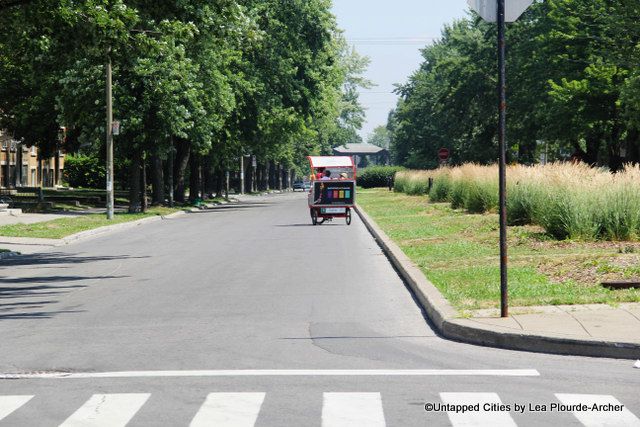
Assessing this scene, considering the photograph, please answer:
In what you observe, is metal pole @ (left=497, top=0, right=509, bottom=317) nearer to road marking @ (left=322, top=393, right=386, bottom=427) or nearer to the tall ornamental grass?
road marking @ (left=322, top=393, right=386, bottom=427)

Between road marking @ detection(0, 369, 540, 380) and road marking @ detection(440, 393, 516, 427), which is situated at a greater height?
road marking @ detection(440, 393, 516, 427)

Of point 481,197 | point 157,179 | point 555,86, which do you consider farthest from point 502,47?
point 157,179

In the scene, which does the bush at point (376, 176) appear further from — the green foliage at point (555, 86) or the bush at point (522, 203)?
the bush at point (522, 203)

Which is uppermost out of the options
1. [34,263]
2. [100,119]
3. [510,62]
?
[510,62]

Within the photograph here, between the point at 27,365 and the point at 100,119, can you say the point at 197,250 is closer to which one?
the point at 27,365

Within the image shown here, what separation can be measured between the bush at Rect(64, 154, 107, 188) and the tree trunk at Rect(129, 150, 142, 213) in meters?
49.7

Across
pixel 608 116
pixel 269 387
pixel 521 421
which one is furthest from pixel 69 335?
pixel 608 116

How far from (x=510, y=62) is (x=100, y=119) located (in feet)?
118

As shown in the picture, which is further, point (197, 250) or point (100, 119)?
point (100, 119)

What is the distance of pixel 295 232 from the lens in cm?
3438

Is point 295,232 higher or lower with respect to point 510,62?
lower

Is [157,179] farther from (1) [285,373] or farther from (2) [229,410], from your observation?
(2) [229,410]

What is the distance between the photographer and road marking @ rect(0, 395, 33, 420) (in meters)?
8.07

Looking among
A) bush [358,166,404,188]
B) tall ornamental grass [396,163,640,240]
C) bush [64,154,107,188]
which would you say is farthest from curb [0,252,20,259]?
bush [358,166,404,188]
